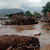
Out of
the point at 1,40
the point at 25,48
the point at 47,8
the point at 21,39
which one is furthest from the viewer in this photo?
the point at 47,8

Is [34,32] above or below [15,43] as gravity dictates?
below

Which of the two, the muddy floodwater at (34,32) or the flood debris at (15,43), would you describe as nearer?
the flood debris at (15,43)

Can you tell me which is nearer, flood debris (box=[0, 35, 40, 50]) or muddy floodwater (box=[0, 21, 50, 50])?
flood debris (box=[0, 35, 40, 50])

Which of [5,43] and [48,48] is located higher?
[5,43]

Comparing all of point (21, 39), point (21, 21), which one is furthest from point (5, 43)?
point (21, 21)

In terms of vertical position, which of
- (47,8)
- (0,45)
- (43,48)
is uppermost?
(47,8)

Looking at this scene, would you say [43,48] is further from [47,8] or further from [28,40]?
[47,8]

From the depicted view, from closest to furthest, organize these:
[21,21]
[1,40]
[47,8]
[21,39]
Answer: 1. [1,40]
2. [21,39]
3. [21,21]
4. [47,8]

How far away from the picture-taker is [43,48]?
10062 millimetres

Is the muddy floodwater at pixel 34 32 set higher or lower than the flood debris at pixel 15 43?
lower

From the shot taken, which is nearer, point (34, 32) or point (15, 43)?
point (15, 43)

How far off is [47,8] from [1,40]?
67.2 m

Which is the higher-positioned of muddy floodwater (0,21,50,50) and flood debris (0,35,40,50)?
flood debris (0,35,40,50)

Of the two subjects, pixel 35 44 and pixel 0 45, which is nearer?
pixel 0 45
